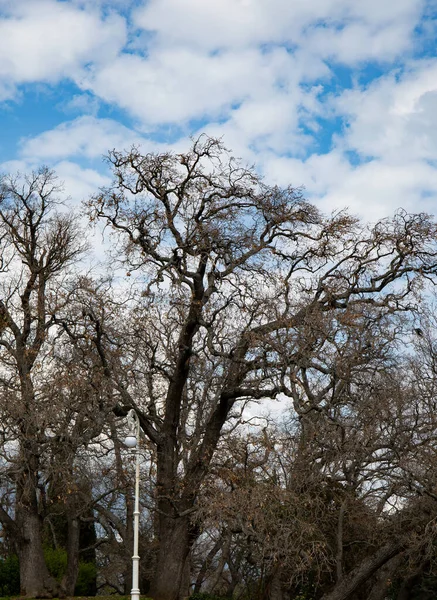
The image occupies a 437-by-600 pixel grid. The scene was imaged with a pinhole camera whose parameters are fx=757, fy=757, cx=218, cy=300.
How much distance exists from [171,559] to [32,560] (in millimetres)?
4875

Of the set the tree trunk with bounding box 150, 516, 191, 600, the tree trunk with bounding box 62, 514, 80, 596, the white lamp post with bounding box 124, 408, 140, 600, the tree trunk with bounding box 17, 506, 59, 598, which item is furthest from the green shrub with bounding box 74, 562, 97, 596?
the white lamp post with bounding box 124, 408, 140, 600

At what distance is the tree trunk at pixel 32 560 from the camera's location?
76.9 feet

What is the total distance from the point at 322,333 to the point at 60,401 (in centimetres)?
723

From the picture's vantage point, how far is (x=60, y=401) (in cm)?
2034

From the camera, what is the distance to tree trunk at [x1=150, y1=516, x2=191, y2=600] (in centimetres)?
2150

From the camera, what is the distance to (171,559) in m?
21.9

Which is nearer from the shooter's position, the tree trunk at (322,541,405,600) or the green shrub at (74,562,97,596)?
the tree trunk at (322,541,405,600)

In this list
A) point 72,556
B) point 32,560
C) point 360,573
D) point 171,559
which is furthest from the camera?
point 72,556

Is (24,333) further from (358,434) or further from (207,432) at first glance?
(358,434)

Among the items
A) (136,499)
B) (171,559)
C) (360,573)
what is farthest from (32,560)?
(360,573)

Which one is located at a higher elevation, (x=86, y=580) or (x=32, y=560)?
(x=86, y=580)

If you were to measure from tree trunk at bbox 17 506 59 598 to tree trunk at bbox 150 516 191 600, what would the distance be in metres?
3.82

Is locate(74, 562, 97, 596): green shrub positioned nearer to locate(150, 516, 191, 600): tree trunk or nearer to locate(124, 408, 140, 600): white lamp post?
locate(150, 516, 191, 600): tree trunk

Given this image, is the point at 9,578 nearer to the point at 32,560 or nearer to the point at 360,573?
the point at 32,560
